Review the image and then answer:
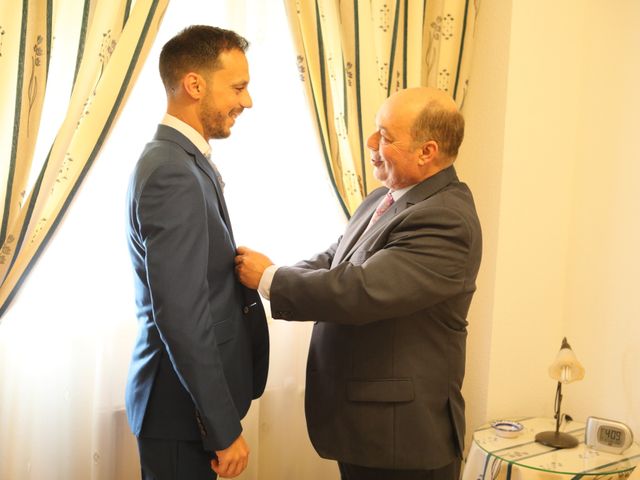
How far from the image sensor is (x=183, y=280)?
144 cm

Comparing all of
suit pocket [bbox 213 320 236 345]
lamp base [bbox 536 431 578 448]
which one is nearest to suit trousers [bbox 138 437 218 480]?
suit pocket [bbox 213 320 236 345]

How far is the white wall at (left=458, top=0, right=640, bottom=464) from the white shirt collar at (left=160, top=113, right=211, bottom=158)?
1407 millimetres

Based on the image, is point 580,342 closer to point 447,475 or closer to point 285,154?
point 447,475

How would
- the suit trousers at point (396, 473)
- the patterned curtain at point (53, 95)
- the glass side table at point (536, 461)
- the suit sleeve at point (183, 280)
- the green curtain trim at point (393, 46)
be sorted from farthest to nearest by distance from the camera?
the green curtain trim at point (393, 46), the glass side table at point (536, 461), the patterned curtain at point (53, 95), the suit trousers at point (396, 473), the suit sleeve at point (183, 280)

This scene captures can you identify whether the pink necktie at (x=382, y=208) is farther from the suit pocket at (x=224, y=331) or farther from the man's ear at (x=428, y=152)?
the suit pocket at (x=224, y=331)

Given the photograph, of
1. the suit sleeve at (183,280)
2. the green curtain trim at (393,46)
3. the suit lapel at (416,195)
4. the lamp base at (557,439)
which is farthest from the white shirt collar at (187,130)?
the lamp base at (557,439)

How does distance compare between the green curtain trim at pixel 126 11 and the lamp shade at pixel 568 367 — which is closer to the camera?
the green curtain trim at pixel 126 11

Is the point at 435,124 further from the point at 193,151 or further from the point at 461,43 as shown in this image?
the point at 461,43

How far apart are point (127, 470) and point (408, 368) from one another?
1.12m

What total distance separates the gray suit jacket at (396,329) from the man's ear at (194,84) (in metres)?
0.48

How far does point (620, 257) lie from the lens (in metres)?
2.65

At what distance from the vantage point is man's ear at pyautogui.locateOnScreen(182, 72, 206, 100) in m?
1.61

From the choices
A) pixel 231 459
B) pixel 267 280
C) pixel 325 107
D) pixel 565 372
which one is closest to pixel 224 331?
pixel 267 280

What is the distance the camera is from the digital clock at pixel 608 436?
2350 millimetres
